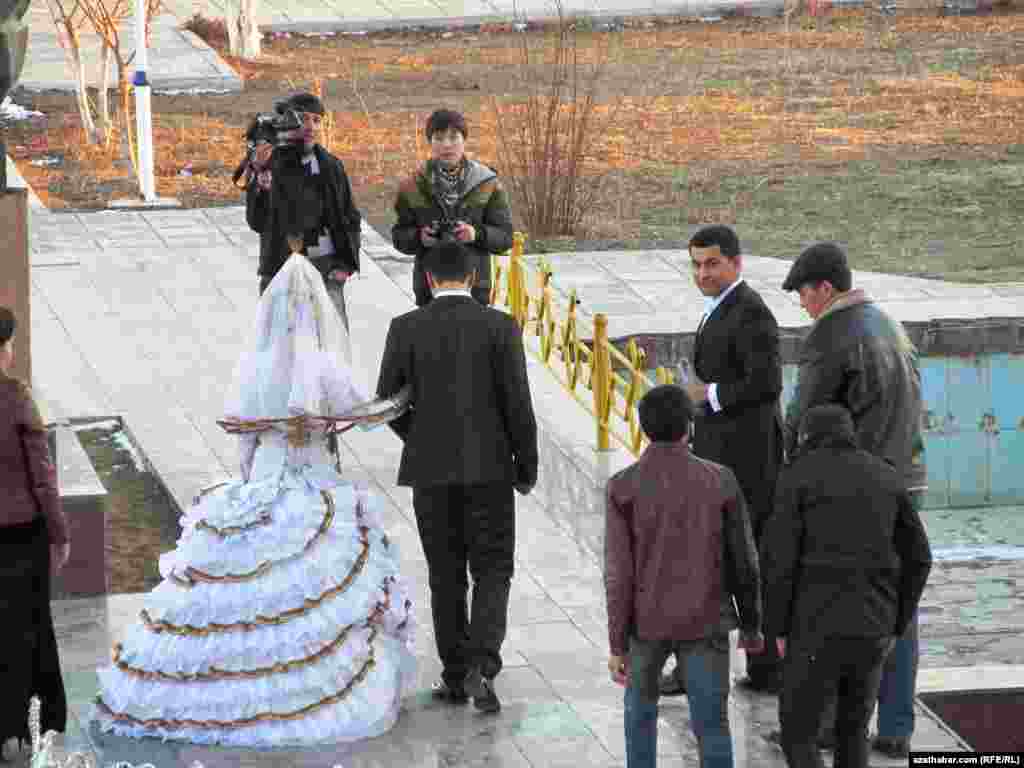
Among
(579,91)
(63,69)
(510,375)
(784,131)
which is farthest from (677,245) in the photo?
(63,69)

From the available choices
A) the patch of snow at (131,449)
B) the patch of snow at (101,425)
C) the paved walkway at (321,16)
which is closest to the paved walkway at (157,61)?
the paved walkway at (321,16)

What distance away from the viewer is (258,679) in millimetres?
7555

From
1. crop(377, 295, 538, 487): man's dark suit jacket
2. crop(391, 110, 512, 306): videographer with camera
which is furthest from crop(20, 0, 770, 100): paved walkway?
crop(377, 295, 538, 487): man's dark suit jacket

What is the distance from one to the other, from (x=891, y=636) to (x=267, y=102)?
678 inches

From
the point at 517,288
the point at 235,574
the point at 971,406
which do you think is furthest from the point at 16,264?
the point at 971,406

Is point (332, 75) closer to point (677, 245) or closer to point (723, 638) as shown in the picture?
point (677, 245)

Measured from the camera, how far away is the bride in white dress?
7.56m

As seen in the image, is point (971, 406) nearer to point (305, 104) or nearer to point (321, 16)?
point (305, 104)

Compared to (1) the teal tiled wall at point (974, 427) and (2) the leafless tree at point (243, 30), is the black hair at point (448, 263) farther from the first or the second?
(2) the leafless tree at point (243, 30)

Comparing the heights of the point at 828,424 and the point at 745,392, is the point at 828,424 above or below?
above

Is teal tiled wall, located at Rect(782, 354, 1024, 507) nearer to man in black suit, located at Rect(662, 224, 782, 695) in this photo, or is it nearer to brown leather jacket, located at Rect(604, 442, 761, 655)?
man in black suit, located at Rect(662, 224, 782, 695)

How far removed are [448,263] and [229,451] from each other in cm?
365

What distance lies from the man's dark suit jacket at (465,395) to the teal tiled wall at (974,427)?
691cm

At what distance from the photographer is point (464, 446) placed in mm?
7727
